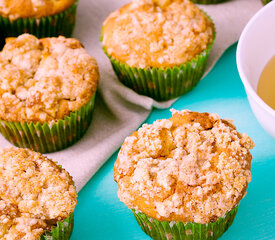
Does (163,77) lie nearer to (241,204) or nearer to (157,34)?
(157,34)

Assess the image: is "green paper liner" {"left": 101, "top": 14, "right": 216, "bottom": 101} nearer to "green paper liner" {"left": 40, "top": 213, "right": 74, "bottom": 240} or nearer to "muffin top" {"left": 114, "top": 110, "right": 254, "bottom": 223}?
"muffin top" {"left": 114, "top": 110, "right": 254, "bottom": 223}

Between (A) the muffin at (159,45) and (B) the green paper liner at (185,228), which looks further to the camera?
(A) the muffin at (159,45)

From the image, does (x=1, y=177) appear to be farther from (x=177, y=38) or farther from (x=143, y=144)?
(x=177, y=38)

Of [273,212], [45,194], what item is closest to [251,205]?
[273,212]

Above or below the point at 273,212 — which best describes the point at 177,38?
above

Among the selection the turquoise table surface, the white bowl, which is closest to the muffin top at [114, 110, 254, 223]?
the white bowl

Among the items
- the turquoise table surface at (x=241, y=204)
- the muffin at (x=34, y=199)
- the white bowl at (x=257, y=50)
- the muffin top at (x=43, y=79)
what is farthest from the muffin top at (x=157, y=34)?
the muffin at (x=34, y=199)

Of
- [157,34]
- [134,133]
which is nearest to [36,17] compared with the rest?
[157,34]

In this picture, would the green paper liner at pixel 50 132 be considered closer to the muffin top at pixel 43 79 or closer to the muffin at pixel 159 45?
the muffin top at pixel 43 79
